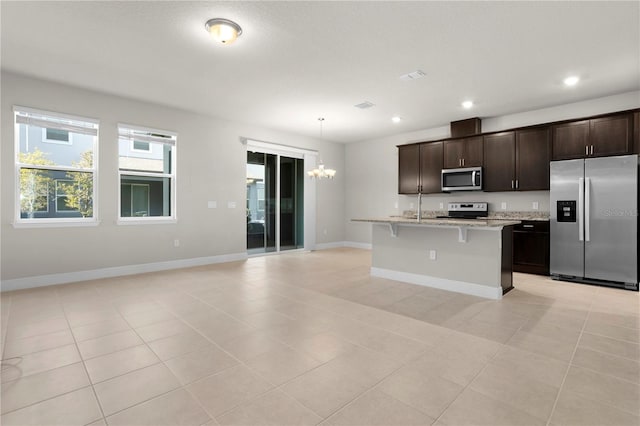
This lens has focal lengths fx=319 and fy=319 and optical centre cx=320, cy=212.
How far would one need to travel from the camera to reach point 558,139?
5008 mm

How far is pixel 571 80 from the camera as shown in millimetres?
4258

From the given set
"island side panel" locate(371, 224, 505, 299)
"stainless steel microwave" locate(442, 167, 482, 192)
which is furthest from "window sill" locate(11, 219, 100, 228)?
"stainless steel microwave" locate(442, 167, 482, 192)

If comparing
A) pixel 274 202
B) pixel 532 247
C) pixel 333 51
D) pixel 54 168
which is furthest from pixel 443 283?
pixel 54 168

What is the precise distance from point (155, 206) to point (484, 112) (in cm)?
604

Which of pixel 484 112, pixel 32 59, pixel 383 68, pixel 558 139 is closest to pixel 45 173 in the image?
pixel 32 59

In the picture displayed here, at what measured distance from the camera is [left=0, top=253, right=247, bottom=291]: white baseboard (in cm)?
422

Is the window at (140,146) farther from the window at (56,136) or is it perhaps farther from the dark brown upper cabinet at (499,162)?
the dark brown upper cabinet at (499,162)

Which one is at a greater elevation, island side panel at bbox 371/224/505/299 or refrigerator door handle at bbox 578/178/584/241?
refrigerator door handle at bbox 578/178/584/241

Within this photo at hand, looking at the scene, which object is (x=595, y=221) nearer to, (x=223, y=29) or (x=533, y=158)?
(x=533, y=158)

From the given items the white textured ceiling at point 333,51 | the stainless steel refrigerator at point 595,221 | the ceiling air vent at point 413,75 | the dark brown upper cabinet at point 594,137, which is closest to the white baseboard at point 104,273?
the white textured ceiling at point 333,51

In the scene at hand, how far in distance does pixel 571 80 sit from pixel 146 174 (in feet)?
21.1

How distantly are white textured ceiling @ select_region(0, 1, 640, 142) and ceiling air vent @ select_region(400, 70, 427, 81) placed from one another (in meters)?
0.07

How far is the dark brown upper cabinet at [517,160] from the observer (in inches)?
206

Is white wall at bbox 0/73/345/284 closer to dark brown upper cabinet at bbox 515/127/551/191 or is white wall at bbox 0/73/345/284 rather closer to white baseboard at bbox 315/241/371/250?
white baseboard at bbox 315/241/371/250
